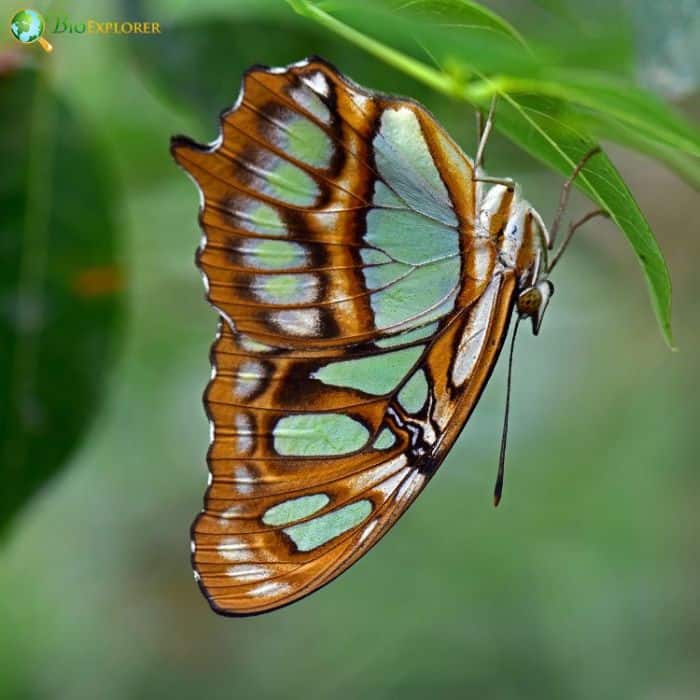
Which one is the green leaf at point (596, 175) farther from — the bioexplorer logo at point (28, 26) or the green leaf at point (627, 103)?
the bioexplorer logo at point (28, 26)

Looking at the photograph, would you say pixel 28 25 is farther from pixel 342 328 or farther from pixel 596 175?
pixel 596 175

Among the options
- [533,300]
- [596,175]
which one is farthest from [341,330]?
[596,175]

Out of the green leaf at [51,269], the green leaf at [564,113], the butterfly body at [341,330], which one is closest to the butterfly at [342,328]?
the butterfly body at [341,330]

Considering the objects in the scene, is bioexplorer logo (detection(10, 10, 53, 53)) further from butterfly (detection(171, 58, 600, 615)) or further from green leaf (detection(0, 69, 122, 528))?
butterfly (detection(171, 58, 600, 615))

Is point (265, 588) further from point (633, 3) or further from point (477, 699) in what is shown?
point (477, 699)

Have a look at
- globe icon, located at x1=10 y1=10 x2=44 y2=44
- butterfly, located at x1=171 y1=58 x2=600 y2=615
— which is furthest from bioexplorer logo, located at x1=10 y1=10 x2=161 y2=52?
butterfly, located at x1=171 y1=58 x2=600 y2=615
